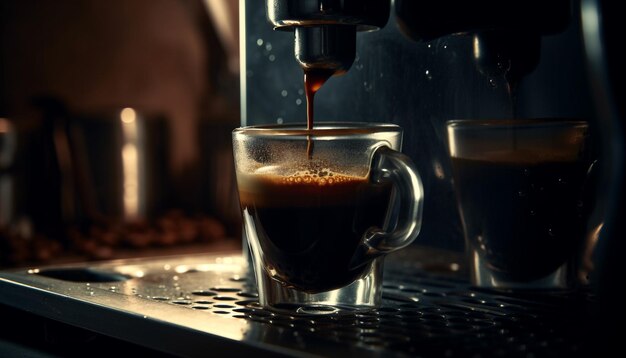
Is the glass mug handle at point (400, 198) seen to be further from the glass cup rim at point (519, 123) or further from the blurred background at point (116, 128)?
the blurred background at point (116, 128)

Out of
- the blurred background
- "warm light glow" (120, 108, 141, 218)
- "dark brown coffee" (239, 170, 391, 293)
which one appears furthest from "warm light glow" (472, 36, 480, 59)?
"warm light glow" (120, 108, 141, 218)

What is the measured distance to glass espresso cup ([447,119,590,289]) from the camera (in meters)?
0.50

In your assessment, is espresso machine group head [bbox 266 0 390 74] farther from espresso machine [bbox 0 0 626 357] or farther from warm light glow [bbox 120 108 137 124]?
warm light glow [bbox 120 108 137 124]

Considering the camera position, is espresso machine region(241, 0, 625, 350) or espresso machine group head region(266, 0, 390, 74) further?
espresso machine group head region(266, 0, 390, 74)

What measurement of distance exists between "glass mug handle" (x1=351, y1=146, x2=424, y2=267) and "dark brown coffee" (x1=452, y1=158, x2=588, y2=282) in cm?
6

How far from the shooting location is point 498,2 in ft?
1.59

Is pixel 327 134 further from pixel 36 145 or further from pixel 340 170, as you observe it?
pixel 36 145

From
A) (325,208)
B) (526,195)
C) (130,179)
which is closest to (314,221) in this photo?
(325,208)

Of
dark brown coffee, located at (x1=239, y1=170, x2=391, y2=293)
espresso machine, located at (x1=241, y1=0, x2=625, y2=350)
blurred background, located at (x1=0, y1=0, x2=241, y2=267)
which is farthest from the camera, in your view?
blurred background, located at (x1=0, y1=0, x2=241, y2=267)

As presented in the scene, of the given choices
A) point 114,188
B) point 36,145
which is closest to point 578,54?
point 114,188

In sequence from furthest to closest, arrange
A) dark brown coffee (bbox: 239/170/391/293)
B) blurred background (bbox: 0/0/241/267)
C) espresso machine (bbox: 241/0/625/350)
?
blurred background (bbox: 0/0/241/267) → dark brown coffee (bbox: 239/170/391/293) → espresso machine (bbox: 241/0/625/350)

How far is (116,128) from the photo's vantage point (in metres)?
2.24

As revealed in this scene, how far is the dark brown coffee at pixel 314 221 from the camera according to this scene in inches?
18.7

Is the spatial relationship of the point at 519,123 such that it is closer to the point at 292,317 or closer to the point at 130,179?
the point at 292,317
